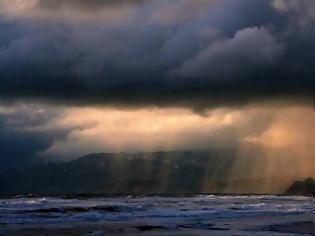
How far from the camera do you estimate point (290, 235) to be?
44.8 meters

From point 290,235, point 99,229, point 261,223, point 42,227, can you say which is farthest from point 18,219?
point 290,235

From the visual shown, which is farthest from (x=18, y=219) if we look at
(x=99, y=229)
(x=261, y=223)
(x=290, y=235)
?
(x=290, y=235)

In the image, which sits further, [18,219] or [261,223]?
[18,219]

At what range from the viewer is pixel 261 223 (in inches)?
2203

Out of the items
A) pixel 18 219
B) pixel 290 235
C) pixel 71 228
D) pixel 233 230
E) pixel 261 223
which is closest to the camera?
pixel 290 235

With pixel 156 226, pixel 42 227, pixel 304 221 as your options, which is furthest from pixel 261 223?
pixel 42 227

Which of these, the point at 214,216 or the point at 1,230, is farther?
the point at 214,216

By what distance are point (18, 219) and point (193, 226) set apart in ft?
64.6

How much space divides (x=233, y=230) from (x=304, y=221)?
13.7 metres

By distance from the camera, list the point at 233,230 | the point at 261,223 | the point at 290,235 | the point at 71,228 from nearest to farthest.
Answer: the point at 290,235
the point at 233,230
the point at 71,228
the point at 261,223

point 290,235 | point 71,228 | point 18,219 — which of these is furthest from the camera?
point 18,219

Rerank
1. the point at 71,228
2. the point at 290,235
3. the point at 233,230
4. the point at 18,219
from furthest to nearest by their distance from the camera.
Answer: the point at 18,219 < the point at 71,228 < the point at 233,230 < the point at 290,235

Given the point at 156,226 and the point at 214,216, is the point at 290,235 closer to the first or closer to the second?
the point at 156,226

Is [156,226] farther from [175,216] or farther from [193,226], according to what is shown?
[175,216]
